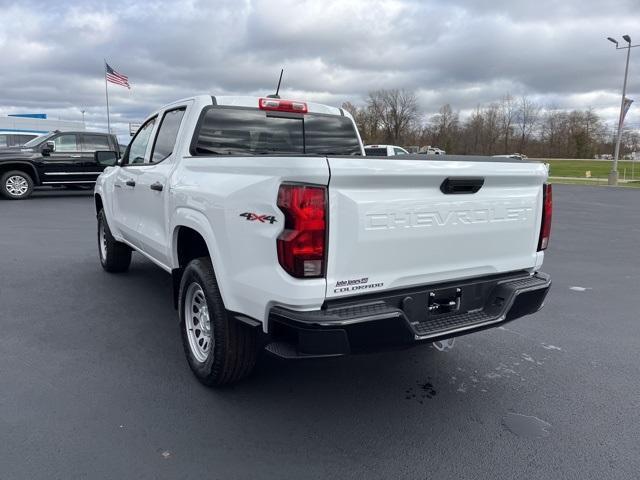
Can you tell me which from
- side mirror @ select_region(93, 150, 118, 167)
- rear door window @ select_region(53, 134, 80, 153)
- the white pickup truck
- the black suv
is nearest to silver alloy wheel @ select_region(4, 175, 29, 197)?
the black suv

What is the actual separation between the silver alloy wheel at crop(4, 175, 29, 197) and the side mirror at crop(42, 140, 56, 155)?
108cm

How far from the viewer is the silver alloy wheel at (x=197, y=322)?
350 cm

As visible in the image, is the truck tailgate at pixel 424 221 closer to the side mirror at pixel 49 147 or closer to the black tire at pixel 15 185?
the side mirror at pixel 49 147

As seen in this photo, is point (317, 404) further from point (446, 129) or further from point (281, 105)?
point (446, 129)

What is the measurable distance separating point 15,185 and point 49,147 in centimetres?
148

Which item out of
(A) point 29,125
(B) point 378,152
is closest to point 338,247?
(B) point 378,152

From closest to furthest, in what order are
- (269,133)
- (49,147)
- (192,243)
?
(192,243)
(269,133)
(49,147)

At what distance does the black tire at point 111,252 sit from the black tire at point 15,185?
10.1 meters

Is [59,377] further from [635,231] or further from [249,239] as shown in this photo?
[635,231]

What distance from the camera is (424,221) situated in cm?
286

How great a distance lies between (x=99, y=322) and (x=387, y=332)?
124 inches

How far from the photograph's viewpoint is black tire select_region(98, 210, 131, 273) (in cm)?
622

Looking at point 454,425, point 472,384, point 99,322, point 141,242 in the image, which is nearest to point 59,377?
point 99,322

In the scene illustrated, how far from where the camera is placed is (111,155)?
594 cm
